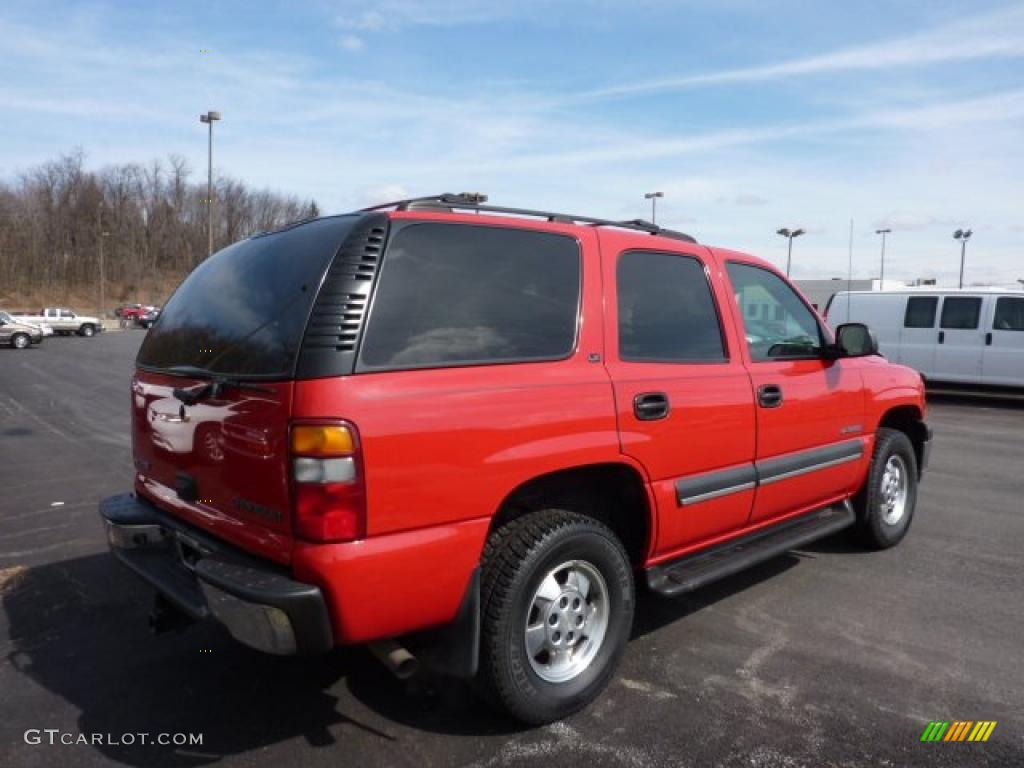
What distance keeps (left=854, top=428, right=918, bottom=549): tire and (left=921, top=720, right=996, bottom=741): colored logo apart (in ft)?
6.67

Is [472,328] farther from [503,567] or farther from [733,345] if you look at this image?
[733,345]

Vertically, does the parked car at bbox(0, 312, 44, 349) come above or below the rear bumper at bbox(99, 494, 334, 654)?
below

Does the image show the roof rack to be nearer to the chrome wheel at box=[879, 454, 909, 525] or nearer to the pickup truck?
the chrome wheel at box=[879, 454, 909, 525]

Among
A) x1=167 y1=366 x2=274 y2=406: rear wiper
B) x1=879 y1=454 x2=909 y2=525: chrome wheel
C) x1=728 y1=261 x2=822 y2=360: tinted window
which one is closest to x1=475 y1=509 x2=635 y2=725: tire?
x1=167 y1=366 x2=274 y2=406: rear wiper

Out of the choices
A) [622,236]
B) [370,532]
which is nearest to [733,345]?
[622,236]

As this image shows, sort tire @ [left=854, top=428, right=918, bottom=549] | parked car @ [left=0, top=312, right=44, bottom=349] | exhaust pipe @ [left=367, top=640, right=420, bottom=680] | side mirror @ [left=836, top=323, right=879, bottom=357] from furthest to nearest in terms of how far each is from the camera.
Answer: parked car @ [left=0, top=312, right=44, bottom=349] → tire @ [left=854, top=428, right=918, bottom=549] → side mirror @ [left=836, top=323, right=879, bottom=357] → exhaust pipe @ [left=367, top=640, right=420, bottom=680]

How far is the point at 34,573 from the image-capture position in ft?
14.8

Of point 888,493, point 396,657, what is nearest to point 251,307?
point 396,657

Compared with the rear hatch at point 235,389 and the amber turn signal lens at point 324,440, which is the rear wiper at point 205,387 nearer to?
the rear hatch at point 235,389

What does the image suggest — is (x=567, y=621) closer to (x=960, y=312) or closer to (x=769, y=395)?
(x=769, y=395)

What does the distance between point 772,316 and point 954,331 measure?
38.2 ft

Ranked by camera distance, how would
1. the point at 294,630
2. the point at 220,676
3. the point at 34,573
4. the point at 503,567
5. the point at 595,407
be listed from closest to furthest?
the point at 294,630 → the point at 503,567 → the point at 595,407 → the point at 220,676 → the point at 34,573

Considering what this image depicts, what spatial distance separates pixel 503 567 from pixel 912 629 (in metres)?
2.41

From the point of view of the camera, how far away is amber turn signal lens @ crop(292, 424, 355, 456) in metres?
2.39
